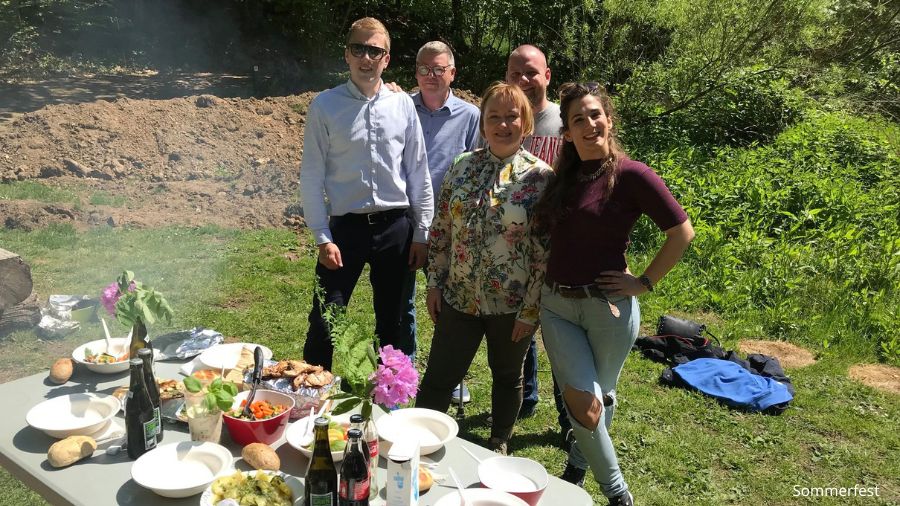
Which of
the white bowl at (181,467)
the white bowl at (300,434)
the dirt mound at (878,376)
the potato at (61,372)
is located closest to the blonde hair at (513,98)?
the white bowl at (300,434)

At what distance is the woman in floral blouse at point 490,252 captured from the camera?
3004 mm

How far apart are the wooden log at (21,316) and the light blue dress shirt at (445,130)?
340 centimetres

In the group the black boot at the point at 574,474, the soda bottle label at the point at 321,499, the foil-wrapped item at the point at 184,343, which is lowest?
the black boot at the point at 574,474

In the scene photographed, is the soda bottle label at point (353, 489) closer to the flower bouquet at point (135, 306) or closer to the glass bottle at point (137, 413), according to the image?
the glass bottle at point (137, 413)

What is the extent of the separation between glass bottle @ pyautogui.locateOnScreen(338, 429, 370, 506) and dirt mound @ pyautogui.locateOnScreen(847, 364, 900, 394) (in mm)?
4691

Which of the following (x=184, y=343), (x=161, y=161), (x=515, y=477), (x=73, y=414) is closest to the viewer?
(x=515, y=477)

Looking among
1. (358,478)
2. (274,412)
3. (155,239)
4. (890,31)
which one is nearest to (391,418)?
(274,412)

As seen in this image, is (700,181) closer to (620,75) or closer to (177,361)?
(620,75)

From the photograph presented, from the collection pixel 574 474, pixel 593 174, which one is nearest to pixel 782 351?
pixel 574 474

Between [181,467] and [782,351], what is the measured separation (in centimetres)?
501

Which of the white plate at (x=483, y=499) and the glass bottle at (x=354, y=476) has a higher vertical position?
the glass bottle at (x=354, y=476)

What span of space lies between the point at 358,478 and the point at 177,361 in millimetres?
1542

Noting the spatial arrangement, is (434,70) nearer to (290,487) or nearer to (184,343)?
(184,343)

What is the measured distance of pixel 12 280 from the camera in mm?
5039
